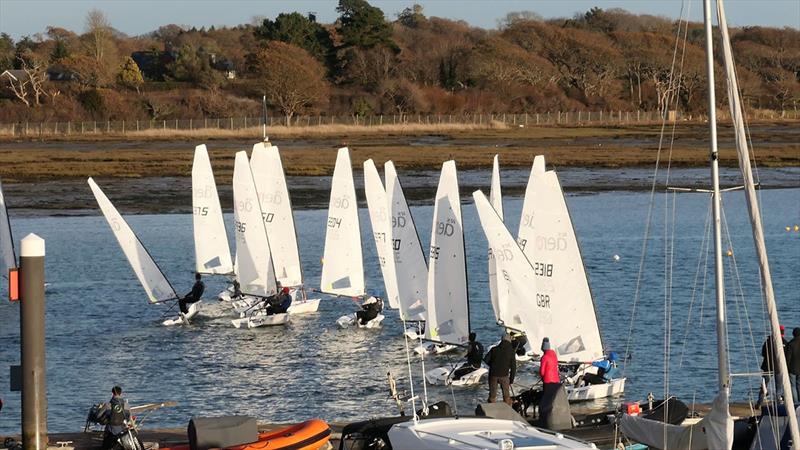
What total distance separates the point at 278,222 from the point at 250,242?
162 cm

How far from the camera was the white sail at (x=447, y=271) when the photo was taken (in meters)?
28.0

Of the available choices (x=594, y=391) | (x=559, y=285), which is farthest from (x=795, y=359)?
(x=559, y=285)

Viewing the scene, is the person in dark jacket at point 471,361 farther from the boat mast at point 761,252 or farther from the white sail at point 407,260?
the boat mast at point 761,252

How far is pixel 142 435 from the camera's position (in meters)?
19.7

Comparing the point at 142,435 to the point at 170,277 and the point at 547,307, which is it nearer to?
the point at 547,307

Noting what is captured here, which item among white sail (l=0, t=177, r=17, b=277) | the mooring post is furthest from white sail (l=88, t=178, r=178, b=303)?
the mooring post

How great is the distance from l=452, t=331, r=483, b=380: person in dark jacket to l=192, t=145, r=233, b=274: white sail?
47.2 ft

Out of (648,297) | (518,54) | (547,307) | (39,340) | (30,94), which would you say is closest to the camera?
(39,340)

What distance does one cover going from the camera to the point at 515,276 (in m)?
26.5

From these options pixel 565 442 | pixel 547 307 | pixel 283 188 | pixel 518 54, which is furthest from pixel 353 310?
pixel 518 54

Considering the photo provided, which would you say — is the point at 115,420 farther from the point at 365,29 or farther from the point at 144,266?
the point at 365,29

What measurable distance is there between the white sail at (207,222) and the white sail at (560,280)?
15.1 m

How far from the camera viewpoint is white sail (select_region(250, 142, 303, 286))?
3753 cm

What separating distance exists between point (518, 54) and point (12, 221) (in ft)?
324
